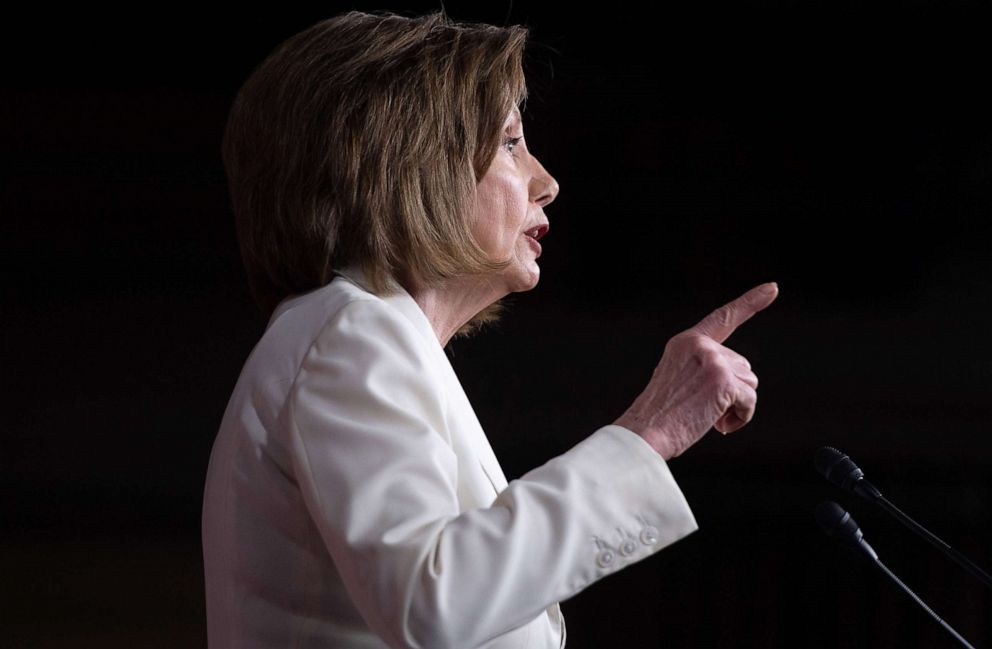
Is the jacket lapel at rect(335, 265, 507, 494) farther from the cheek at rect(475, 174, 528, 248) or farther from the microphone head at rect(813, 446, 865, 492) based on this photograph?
the microphone head at rect(813, 446, 865, 492)

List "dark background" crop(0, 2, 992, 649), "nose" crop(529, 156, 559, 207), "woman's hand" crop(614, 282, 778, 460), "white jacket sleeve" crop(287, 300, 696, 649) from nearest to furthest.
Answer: "white jacket sleeve" crop(287, 300, 696, 649) < "woman's hand" crop(614, 282, 778, 460) < "nose" crop(529, 156, 559, 207) < "dark background" crop(0, 2, 992, 649)

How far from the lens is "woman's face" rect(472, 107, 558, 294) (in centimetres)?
123

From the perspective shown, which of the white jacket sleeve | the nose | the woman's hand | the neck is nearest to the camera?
the white jacket sleeve

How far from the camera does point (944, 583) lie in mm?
3070

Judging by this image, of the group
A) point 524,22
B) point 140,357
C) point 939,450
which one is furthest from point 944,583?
point 140,357

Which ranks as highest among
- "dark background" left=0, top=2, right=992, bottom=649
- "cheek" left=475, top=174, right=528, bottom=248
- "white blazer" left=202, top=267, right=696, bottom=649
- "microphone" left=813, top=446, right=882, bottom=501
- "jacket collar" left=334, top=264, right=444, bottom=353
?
"cheek" left=475, top=174, right=528, bottom=248

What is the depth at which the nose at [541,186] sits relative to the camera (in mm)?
1298

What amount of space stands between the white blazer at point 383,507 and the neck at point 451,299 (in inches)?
4.3

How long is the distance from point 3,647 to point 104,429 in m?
0.67

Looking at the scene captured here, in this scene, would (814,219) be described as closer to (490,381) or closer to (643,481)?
(490,381)

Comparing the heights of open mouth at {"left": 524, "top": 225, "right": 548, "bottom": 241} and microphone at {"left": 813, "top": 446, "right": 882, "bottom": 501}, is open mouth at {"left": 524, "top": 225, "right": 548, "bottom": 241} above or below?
above

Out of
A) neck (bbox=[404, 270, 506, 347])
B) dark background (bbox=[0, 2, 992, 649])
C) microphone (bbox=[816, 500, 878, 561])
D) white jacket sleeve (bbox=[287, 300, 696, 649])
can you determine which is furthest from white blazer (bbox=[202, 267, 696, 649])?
dark background (bbox=[0, 2, 992, 649])

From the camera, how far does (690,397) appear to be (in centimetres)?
104

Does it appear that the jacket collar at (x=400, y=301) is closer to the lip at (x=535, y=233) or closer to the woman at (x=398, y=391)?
the woman at (x=398, y=391)
